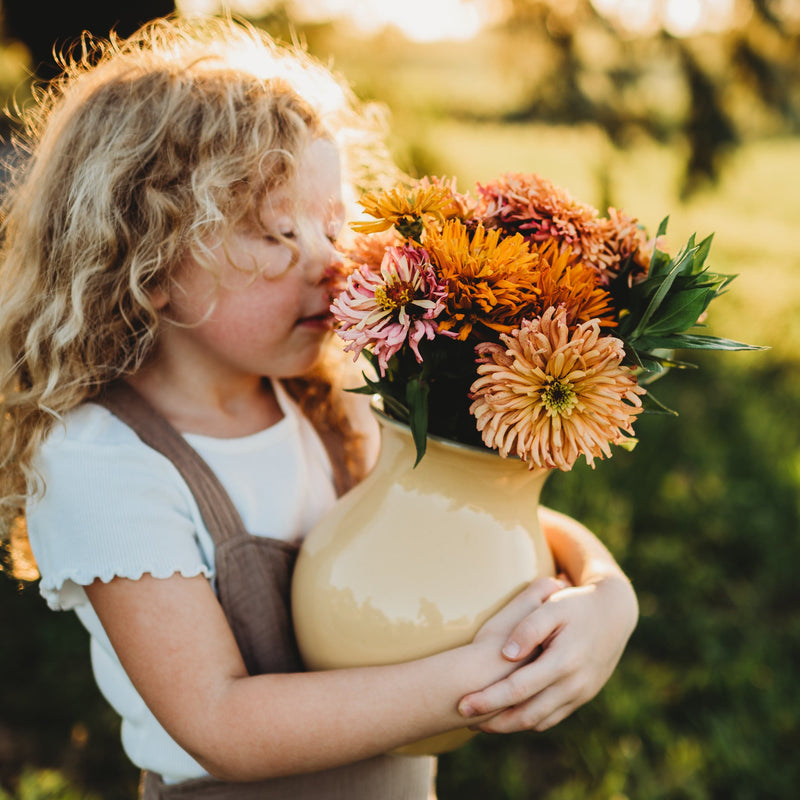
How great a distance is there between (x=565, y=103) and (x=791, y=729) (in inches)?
119

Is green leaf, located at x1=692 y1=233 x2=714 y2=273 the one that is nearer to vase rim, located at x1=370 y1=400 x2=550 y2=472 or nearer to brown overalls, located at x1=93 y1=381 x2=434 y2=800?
vase rim, located at x1=370 y1=400 x2=550 y2=472

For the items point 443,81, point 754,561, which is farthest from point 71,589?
point 443,81

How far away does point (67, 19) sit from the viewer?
241cm

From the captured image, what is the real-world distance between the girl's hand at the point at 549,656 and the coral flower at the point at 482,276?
1.39 feet

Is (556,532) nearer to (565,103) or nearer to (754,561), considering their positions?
(754,561)

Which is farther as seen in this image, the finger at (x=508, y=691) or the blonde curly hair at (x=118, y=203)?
the blonde curly hair at (x=118, y=203)

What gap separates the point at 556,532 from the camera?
1.37 m

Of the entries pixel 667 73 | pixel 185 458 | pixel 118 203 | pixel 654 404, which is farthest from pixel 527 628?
pixel 667 73

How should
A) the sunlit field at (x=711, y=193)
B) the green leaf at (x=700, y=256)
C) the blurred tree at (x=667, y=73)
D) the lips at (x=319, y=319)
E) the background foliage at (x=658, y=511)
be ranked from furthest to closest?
1. the sunlit field at (x=711, y=193)
2. the blurred tree at (x=667, y=73)
3. the background foliage at (x=658, y=511)
4. the lips at (x=319, y=319)
5. the green leaf at (x=700, y=256)

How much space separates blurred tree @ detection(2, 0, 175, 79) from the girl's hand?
2.22 m

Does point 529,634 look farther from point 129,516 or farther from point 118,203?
point 118,203

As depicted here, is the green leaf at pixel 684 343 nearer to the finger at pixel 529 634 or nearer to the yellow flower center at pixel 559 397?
the yellow flower center at pixel 559 397

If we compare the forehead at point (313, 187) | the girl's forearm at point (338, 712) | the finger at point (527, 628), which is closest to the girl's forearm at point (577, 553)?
the finger at point (527, 628)

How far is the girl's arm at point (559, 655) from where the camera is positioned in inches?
39.1
